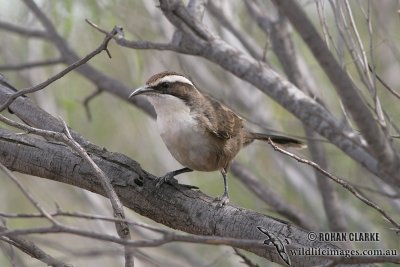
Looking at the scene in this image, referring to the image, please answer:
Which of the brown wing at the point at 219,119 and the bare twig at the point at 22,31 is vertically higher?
the bare twig at the point at 22,31

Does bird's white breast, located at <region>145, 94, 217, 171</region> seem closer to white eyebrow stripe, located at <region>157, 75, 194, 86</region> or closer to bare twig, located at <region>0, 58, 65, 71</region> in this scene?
white eyebrow stripe, located at <region>157, 75, 194, 86</region>

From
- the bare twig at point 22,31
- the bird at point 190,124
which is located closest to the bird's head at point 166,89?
the bird at point 190,124

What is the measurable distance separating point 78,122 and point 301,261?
5.23 m

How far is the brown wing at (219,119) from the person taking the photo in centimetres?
484

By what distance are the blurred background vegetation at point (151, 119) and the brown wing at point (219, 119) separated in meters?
0.51

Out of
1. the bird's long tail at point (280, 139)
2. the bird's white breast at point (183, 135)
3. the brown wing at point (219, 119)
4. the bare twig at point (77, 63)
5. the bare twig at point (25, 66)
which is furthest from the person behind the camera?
the bare twig at point (25, 66)

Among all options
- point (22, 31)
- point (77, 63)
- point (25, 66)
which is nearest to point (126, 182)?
point (77, 63)

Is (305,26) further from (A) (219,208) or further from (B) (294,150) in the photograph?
(B) (294,150)

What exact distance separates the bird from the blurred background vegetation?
60 cm

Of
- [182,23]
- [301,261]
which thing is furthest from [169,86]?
[301,261]

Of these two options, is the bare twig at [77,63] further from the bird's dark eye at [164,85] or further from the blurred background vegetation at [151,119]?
the blurred background vegetation at [151,119]

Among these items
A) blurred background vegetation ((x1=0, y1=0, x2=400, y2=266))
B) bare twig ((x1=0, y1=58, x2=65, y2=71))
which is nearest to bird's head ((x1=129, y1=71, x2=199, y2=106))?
blurred background vegetation ((x1=0, y1=0, x2=400, y2=266))

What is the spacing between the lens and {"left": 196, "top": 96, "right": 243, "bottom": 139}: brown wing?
4.84 meters

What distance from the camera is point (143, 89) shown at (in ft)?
15.7
